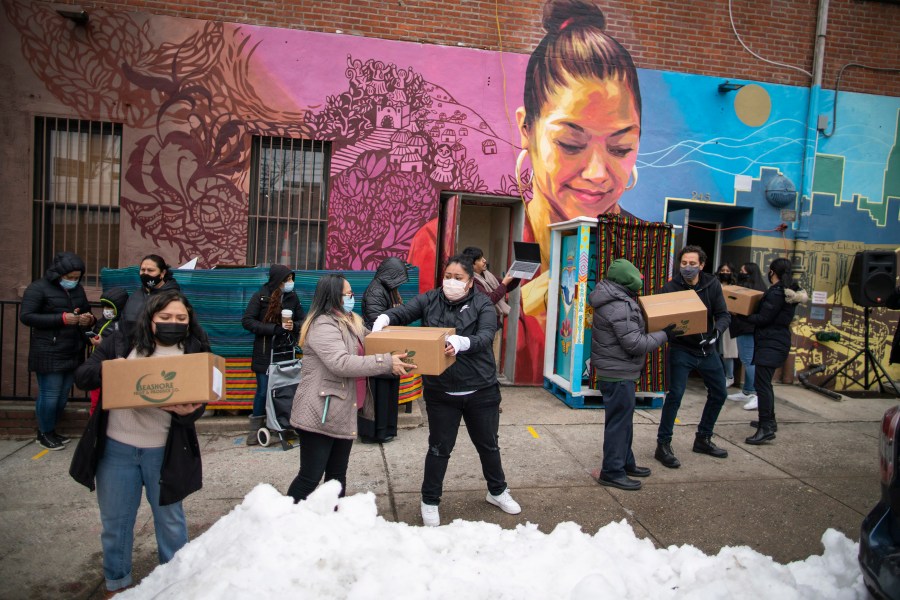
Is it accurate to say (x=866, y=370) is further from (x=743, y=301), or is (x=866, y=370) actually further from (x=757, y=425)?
(x=743, y=301)

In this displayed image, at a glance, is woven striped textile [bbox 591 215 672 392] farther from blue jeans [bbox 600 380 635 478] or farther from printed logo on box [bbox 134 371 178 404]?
printed logo on box [bbox 134 371 178 404]

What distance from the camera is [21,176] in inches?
285

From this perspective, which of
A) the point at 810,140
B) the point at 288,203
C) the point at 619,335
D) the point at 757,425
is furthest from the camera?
the point at 810,140

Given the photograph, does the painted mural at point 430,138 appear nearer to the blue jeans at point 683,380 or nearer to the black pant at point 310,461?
the blue jeans at point 683,380

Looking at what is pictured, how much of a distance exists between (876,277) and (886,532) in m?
6.95

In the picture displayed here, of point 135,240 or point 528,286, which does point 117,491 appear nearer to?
point 135,240

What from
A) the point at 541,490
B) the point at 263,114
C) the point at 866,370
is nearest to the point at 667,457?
the point at 541,490

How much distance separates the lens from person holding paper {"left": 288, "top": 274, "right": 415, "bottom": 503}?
3705 millimetres

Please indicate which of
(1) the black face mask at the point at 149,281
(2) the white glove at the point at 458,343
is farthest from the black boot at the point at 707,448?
(1) the black face mask at the point at 149,281

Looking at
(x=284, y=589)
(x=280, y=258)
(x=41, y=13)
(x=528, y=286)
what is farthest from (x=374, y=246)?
(x=284, y=589)

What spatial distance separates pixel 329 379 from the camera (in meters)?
3.79

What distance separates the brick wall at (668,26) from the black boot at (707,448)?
5397mm

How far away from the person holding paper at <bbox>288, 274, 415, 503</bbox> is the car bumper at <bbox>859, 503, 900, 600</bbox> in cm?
246

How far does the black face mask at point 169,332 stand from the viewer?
318cm
